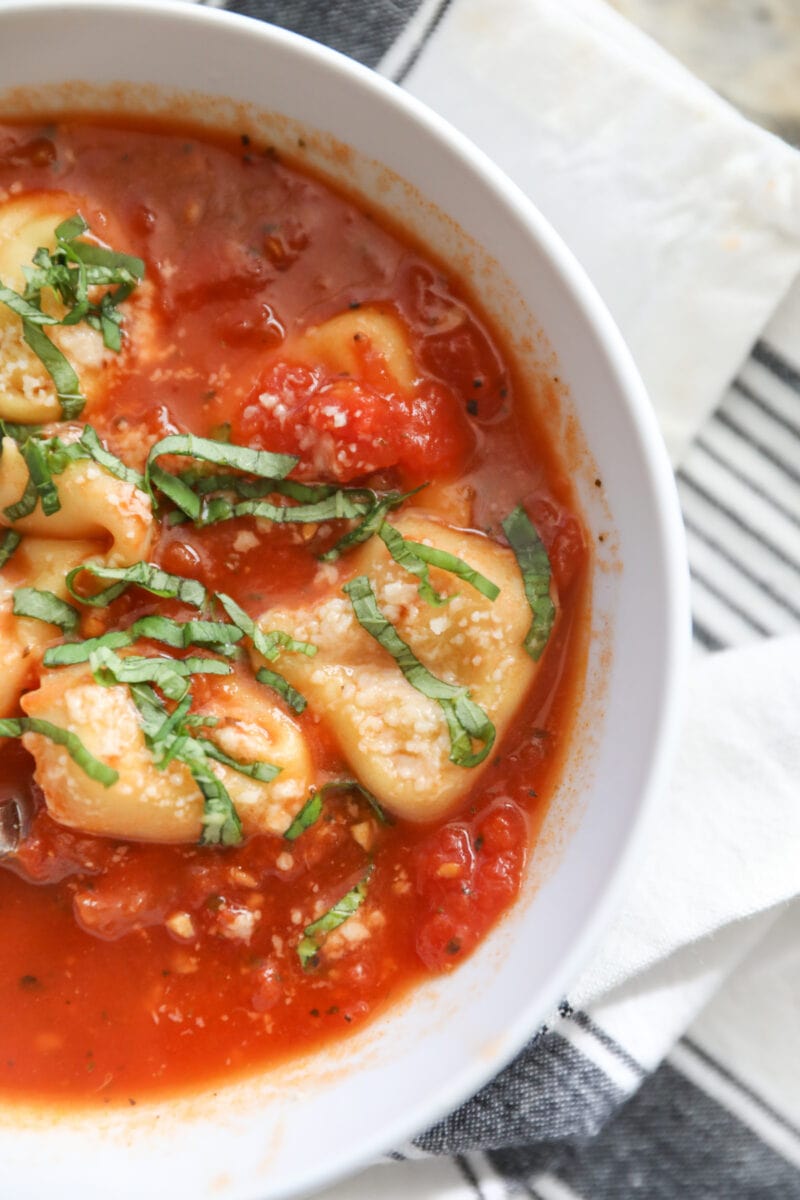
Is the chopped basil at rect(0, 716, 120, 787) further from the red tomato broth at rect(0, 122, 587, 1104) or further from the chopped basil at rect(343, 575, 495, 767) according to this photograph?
the chopped basil at rect(343, 575, 495, 767)

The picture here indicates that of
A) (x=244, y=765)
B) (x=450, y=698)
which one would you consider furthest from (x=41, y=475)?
(x=450, y=698)

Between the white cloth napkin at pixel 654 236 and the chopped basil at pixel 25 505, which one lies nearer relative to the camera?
the chopped basil at pixel 25 505

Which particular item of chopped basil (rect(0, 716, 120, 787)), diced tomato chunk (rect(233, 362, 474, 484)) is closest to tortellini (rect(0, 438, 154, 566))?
diced tomato chunk (rect(233, 362, 474, 484))

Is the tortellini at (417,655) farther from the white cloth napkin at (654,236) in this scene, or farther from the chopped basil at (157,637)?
the white cloth napkin at (654,236)

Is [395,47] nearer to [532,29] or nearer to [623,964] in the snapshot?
[532,29]

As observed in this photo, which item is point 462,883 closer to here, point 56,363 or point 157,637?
point 157,637

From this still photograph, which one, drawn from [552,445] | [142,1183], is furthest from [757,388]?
[142,1183]

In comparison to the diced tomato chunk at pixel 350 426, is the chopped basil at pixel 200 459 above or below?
below

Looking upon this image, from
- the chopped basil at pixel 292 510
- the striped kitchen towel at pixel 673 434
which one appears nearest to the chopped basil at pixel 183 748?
the chopped basil at pixel 292 510
